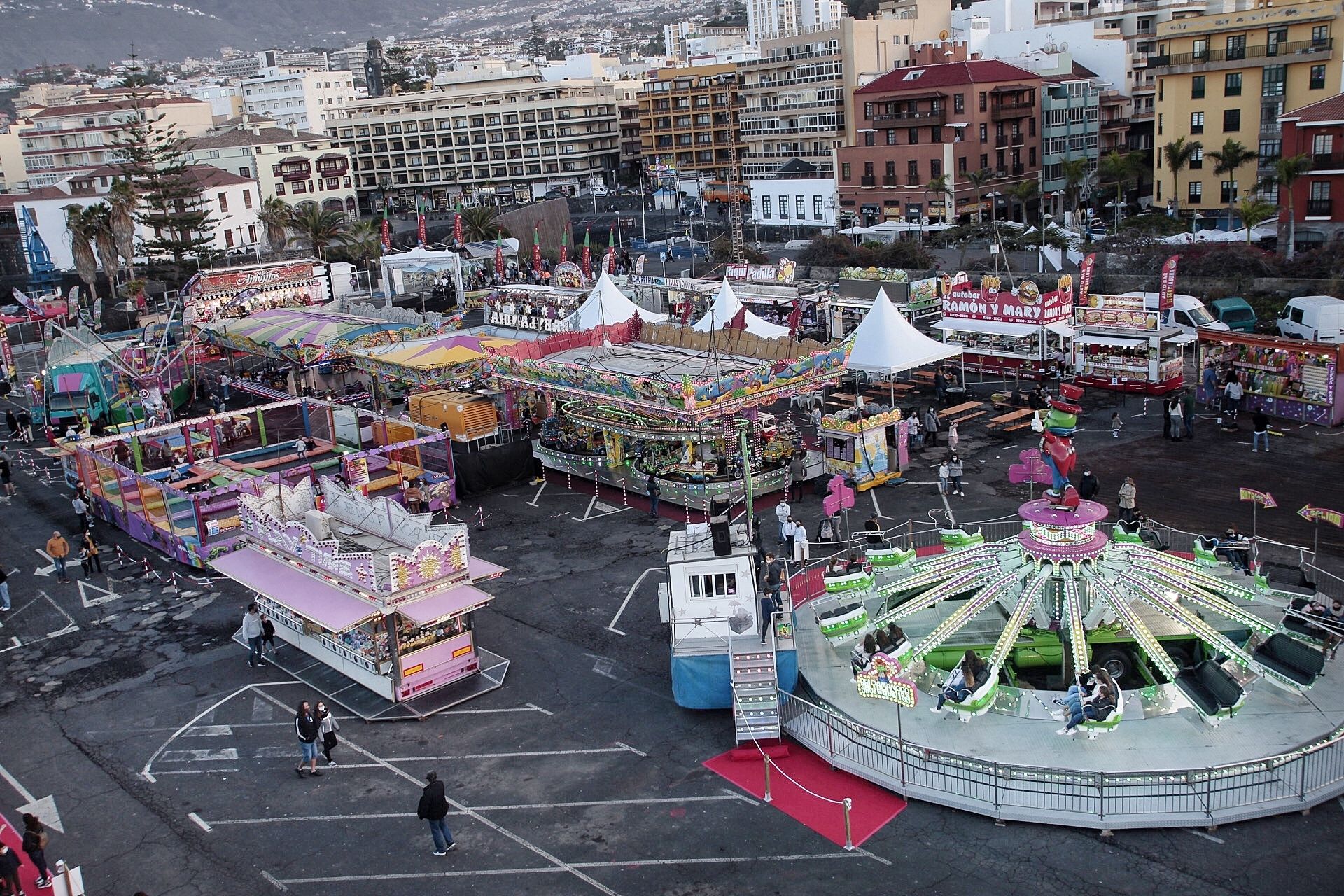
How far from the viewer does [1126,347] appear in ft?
118

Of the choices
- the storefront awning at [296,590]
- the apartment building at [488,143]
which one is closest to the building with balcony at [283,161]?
the apartment building at [488,143]

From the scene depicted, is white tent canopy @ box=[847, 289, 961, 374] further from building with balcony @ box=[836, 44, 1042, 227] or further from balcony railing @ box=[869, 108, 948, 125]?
balcony railing @ box=[869, 108, 948, 125]

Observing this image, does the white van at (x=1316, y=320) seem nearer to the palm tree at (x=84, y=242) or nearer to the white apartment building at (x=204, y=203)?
the palm tree at (x=84, y=242)

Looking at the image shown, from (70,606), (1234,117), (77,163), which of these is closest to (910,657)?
(70,606)

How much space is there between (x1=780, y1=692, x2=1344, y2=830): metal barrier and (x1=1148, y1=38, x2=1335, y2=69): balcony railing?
175 feet

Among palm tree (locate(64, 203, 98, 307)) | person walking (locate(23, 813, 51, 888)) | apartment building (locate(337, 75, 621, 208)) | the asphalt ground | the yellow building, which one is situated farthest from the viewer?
apartment building (locate(337, 75, 621, 208))

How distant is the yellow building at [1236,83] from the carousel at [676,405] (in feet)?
123

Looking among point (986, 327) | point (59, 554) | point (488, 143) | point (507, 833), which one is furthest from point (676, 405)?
point (488, 143)

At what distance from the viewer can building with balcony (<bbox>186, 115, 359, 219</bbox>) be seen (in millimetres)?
94750

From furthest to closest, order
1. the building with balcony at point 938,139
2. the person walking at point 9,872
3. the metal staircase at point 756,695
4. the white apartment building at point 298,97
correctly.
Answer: the white apartment building at point 298,97 → the building with balcony at point 938,139 → the metal staircase at point 756,695 → the person walking at point 9,872

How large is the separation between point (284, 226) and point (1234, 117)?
56328 millimetres

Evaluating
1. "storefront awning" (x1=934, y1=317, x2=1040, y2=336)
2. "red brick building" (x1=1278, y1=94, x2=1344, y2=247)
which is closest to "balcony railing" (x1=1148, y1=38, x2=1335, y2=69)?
"red brick building" (x1=1278, y1=94, x2=1344, y2=247)

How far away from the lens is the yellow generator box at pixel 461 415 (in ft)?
110

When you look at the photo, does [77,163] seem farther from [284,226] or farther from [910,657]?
[910,657]
